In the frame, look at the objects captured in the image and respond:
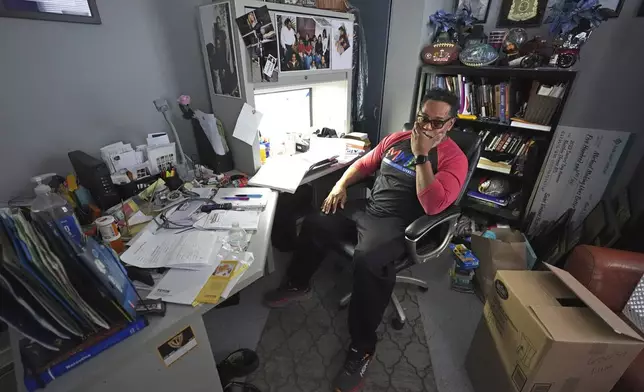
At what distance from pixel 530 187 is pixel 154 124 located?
2393 mm

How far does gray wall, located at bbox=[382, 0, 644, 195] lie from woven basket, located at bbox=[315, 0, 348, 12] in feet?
1.50

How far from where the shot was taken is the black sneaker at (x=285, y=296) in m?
1.65

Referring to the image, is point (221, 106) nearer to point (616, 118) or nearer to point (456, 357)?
point (456, 357)

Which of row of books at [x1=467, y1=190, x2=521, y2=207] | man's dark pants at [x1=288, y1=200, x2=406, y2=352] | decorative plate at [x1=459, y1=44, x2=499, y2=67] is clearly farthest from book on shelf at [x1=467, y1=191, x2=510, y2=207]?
man's dark pants at [x1=288, y1=200, x2=406, y2=352]

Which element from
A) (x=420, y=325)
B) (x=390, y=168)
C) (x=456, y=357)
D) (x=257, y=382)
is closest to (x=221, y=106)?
(x=390, y=168)

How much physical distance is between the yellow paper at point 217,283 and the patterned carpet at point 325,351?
727mm

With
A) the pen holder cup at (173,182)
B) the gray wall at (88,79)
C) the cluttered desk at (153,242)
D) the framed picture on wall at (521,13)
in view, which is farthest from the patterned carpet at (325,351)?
the framed picture on wall at (521,13)

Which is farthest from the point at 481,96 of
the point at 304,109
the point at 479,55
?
the point at 304,109

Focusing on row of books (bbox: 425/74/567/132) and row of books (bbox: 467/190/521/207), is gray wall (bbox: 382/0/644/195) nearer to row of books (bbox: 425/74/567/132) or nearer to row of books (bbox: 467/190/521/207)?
row of books (bbox: 425/74/567/132)

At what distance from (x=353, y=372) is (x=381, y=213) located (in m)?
0.76

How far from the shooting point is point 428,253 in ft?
4.45

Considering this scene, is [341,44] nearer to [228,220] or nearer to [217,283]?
[228,220]

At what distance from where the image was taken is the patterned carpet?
4.26ft

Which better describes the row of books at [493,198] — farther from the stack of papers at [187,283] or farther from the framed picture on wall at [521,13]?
the stack of papers at [187,283]
